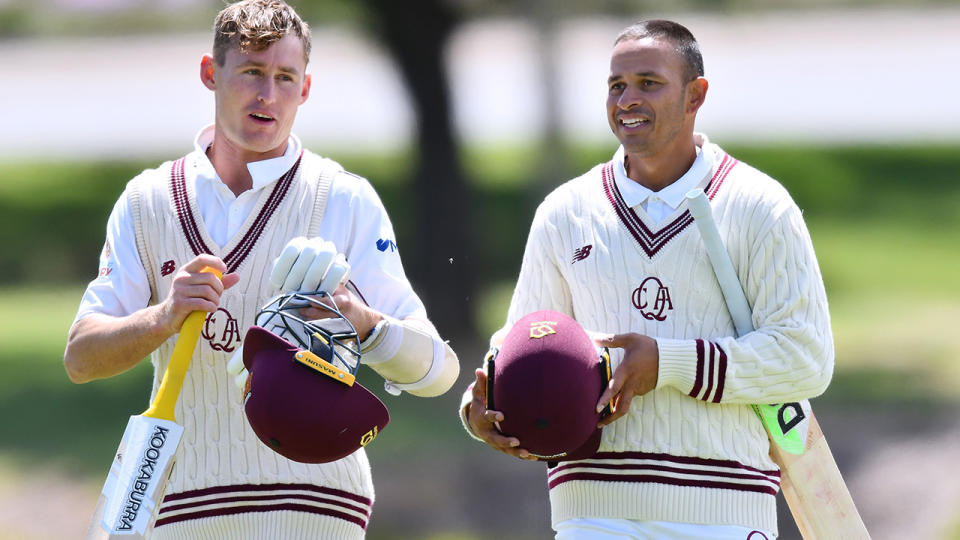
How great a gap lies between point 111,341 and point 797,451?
1904 millimetres

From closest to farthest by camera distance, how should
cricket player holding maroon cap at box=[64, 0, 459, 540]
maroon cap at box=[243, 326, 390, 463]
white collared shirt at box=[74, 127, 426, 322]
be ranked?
maroon cap at box=[243, 326, 390, 463] → cricket player holding maroon cap at box=[64, 0, 459, 540] → white collared shirt at box=[74, 127, 426, 322]

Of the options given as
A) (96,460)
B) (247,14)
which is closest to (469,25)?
(96,460)

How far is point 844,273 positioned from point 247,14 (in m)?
12.7

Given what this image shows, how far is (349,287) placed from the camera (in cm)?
434

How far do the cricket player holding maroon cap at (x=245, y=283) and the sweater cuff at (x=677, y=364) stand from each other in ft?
1.89

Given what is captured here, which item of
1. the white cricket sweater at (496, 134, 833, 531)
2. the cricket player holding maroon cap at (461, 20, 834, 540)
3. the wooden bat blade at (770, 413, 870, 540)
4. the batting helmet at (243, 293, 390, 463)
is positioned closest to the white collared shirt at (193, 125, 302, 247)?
the batting helmet at (243, 293, 390, 463)

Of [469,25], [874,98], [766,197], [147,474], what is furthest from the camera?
[874,98]

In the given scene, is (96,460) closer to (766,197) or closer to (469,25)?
(469,25)

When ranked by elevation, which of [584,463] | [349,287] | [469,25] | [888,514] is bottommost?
[888,514]

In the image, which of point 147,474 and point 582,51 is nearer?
point 147,474

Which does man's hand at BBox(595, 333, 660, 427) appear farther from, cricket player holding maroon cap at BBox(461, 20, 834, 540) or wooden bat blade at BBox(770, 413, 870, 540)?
wooden bat blade at BBox(770, 413, 870, 540)

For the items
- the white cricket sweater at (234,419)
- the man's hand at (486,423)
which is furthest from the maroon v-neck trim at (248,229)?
the man's hand at (486,423)

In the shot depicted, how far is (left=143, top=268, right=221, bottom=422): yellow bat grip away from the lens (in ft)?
13.5

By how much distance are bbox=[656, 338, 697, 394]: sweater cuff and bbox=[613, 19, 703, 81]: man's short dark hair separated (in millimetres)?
774
